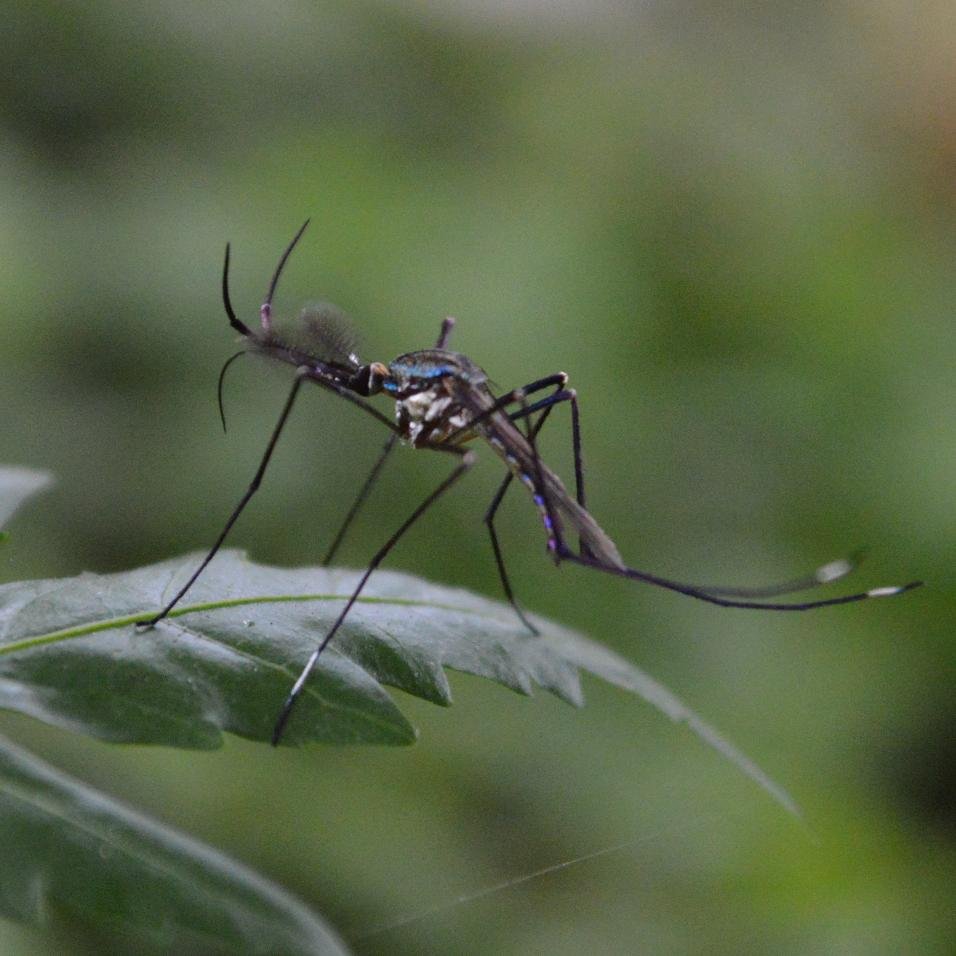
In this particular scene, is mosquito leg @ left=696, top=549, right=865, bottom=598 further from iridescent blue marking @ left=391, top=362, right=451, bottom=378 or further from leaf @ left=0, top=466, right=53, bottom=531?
leaf @ left=0, top=466, right=53, bottom=531

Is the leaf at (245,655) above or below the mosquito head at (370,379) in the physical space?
below

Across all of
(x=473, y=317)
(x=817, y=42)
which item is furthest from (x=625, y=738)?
(x=817, y=42)

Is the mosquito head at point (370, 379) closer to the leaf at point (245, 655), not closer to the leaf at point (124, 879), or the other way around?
the leaf at point (245, 655)

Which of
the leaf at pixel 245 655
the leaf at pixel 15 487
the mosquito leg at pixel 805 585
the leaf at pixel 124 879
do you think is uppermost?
the mosquito leg at pixel 805 585

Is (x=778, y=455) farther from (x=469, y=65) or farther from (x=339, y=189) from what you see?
(x=469, y=65)

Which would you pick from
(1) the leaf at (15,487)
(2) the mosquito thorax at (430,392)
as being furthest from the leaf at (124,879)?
(2) the mosquito thorax at (430,392)

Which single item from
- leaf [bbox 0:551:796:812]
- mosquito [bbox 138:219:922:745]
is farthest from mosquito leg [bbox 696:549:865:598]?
leaf [bbox 0:551:796:812]
